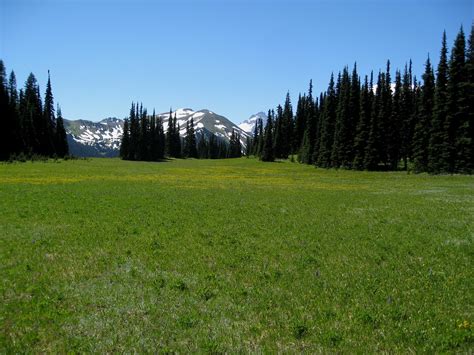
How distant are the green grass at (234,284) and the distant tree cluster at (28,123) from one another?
2913 inches

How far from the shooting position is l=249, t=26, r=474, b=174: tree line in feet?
210

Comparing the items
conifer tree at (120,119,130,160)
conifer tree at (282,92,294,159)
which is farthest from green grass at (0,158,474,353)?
conifer tree at (120,119,130,160)

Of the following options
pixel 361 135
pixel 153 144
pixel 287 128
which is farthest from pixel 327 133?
pixel 153 144

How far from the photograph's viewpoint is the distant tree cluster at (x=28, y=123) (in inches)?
3474

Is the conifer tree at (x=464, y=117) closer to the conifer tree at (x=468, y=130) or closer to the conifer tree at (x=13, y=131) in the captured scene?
the conifer tree at (x=468, y=130)

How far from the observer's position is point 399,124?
94.8 metres

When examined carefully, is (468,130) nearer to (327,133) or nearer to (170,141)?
(327,133)

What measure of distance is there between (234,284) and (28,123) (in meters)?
105

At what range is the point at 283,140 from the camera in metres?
141

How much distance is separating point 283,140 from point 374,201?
110 m

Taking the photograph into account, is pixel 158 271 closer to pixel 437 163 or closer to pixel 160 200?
pixel 160 200

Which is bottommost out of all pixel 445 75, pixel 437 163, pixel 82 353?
pixel 82 353

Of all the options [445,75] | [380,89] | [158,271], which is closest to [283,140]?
[380,89]

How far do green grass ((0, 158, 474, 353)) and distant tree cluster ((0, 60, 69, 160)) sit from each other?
73998 mm
